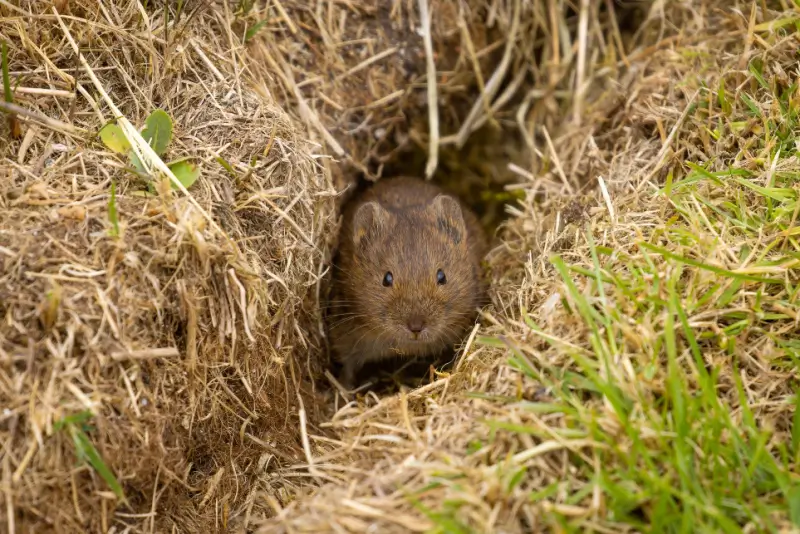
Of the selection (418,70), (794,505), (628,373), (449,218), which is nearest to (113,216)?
(449,218)

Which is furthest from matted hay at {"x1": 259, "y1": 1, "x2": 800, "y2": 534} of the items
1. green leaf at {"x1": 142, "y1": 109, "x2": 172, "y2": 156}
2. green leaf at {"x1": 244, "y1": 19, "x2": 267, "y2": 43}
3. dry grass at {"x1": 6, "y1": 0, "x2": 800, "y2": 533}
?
green leaf at {"x1": 244, "y1": 19, "x2": 267, "y2": 43}

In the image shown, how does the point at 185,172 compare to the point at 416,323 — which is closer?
the point at 185,172

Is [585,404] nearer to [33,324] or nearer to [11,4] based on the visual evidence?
[33,324]

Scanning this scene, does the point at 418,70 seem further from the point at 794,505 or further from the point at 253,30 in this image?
the point at 794,505

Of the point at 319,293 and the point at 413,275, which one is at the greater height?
the point at 413,275

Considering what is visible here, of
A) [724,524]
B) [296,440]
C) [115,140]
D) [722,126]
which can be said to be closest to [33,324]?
[115,140]

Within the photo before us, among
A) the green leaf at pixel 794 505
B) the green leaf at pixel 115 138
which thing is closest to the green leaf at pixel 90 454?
the green leaf at pixel 115 138

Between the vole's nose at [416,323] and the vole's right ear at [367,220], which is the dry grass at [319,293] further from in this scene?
the vole's nose at [416,323]

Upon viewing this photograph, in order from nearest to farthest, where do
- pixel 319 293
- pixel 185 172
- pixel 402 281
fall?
1. pixel 185 172
2. pixel 402 281
3. pixel 319 293

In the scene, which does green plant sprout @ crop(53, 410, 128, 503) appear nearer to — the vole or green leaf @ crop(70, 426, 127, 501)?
green leaf @ crop(70, 426, 127, 501)
